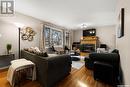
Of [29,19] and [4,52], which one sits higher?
[29,19]

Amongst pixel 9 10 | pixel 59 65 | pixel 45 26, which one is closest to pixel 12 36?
pixel 9 10

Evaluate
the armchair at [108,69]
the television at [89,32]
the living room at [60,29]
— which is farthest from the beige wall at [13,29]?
the television at [89,32]

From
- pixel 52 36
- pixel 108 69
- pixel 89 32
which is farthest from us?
pixel 89 32

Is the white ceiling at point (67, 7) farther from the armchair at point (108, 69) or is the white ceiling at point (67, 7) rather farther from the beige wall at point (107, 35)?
the beige wall at point (107, 35)

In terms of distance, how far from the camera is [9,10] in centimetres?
361

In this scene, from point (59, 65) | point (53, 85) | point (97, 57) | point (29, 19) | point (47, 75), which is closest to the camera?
point (47, 75)

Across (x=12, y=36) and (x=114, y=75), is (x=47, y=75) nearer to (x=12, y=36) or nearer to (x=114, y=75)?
(x=114, y=75)

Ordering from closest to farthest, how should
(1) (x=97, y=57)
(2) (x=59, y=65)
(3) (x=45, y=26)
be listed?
1. (2) (x=59, y=65)
2. (1) (x=97, y=57)
3. (3) (x=45, y=26)

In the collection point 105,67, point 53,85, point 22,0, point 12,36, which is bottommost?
point 53,85

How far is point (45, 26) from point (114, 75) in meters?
4.52

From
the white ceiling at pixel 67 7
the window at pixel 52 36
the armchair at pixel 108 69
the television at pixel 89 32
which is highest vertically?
the white ceiling at pixel 67 7

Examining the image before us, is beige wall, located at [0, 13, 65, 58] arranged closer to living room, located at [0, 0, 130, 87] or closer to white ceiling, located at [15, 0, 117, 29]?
living room, located at [0, 0, 130, 87]

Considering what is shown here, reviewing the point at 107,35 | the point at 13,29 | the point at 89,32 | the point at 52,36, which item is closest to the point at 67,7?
the point at 13,29

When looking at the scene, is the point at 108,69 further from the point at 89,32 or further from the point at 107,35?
the point at 89,32
